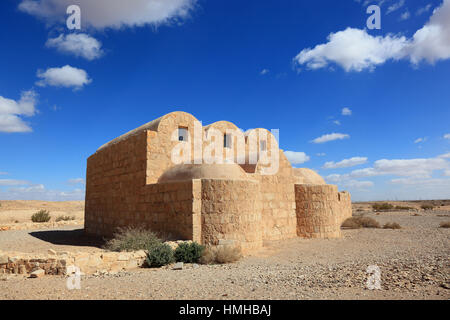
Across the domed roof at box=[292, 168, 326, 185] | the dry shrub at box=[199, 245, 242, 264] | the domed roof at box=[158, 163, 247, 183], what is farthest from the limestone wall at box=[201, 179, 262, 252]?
the domed roof at box=[292, 168, 326, 185]

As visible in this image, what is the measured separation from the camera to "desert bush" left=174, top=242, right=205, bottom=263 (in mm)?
6672

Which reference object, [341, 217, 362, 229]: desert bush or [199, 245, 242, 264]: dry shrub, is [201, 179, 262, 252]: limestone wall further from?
[341, 217, 362, 229]: desert bush

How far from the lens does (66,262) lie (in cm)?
580

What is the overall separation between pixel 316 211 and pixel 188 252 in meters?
6.48

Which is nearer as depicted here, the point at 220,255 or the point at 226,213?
the point at 220,255

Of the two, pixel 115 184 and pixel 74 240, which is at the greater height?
pixel 115 184

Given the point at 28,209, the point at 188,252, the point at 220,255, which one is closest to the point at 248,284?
the point at 220,255

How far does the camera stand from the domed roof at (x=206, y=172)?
805 centimetres

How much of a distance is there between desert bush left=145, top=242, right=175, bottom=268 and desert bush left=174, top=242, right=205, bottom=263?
161mm

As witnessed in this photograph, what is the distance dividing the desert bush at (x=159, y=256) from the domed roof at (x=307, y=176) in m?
7.94

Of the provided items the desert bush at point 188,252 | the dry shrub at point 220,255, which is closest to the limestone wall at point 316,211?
the dry shrub at point 220,255

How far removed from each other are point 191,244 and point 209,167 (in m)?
2.18

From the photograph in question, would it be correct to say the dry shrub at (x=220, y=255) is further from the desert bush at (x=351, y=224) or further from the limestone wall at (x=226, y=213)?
the desert bush at (x=351, y=224)

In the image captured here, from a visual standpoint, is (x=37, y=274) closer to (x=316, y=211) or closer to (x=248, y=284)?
(x=248, y=284)
